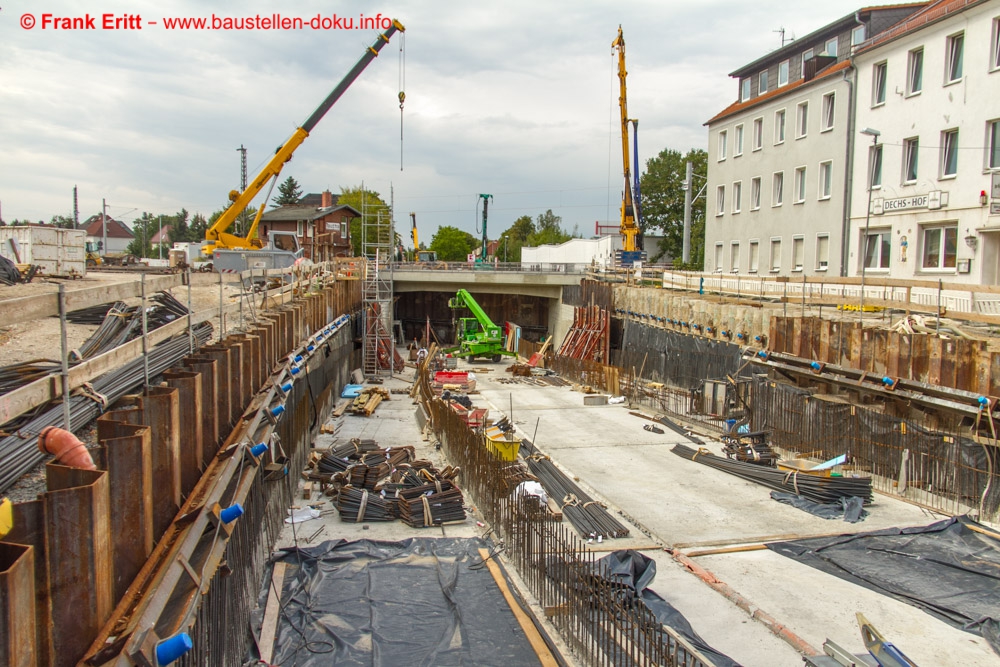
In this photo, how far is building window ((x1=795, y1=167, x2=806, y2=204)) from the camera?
32.2 metres

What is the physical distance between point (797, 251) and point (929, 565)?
25.0 metres

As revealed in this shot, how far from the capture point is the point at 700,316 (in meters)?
25.5

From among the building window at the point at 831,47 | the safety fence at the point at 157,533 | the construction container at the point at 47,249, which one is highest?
the building window at the point at 831,47

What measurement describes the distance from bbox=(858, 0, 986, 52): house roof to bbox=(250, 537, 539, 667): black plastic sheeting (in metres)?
24.6

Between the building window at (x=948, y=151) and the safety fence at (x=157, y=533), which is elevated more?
the building window at (x=948, y=151)

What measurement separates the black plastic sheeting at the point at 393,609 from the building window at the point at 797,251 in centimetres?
2686

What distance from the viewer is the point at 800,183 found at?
32500 mm

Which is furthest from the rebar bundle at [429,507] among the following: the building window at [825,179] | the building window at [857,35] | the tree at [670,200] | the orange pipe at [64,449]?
the tree at [670,200]

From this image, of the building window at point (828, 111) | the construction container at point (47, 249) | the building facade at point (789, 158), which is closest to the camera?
the construction container at point (47, 249)

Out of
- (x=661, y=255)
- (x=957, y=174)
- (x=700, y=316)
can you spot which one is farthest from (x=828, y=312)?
(x=661, y=255)

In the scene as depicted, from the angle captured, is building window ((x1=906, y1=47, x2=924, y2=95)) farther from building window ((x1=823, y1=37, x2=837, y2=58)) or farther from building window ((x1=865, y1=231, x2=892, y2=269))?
building window ((x1=823, y1=37, x2=837, y2=58))

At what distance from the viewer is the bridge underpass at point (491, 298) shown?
41.7m

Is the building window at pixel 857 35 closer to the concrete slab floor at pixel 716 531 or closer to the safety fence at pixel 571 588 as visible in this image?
the concrete slab floor at pixel 716 531

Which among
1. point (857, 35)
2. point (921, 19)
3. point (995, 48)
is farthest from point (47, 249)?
point (857, 35)
